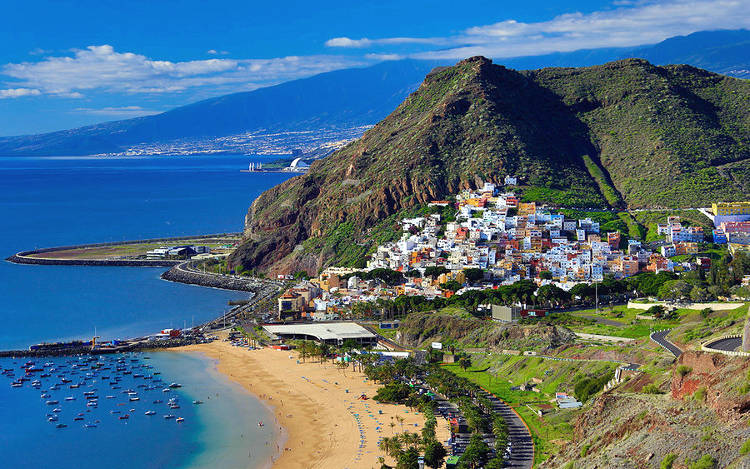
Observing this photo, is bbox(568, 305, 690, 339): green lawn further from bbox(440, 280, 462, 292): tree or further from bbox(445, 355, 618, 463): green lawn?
bbox(440, 280, 462, 292): tree

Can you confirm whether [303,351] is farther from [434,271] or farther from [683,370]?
[683,370]

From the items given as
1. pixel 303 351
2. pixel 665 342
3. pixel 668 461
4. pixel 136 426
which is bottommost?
pixel 136 426

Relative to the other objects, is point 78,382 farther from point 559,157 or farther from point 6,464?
point 559,157

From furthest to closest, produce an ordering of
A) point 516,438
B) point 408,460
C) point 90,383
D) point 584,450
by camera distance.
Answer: point 90,383, point 516,438, point 408,460, point 584,450

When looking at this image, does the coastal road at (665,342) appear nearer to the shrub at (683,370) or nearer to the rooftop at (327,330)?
the shrub at (683,370)

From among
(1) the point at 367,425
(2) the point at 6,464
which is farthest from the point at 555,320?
(2) the point at 6,464

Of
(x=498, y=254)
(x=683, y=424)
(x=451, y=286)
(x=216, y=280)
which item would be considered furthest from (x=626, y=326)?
(x=216, y=280)
